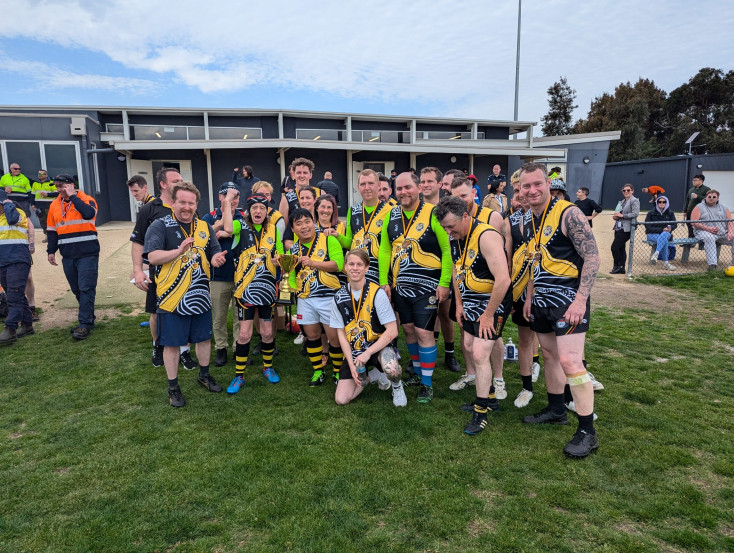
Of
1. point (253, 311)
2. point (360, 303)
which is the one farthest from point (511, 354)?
point (253, 311)

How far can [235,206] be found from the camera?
5.06m

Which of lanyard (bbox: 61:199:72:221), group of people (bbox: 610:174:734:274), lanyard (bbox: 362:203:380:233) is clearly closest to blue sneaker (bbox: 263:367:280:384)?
lanyard (bbox: 362:203:380:233)

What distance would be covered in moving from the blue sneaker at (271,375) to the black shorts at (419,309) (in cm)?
149

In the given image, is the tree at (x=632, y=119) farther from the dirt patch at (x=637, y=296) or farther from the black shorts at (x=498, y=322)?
the black shorts at (x=498, y=322)

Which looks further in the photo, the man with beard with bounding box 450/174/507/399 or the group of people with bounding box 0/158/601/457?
the man with beard with bounding box 450/174/507/399

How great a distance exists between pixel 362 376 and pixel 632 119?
4423cm

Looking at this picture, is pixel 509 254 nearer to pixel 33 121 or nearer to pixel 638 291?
pixel 638 291

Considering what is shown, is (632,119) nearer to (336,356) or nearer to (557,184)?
(557,184)

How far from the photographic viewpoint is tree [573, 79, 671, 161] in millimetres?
38188

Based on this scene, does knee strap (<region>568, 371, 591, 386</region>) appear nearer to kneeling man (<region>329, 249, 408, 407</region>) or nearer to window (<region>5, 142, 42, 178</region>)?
kneeling man (<region>329, 249, 408, 407</region>)

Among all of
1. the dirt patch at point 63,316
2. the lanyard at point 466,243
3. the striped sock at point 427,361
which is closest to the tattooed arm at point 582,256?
the lanyard at point 466,243

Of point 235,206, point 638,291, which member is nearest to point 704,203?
point 638,291

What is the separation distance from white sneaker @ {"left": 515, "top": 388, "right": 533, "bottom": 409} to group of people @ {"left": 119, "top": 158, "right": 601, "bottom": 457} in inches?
0.6

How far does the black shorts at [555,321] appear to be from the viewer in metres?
3.12
